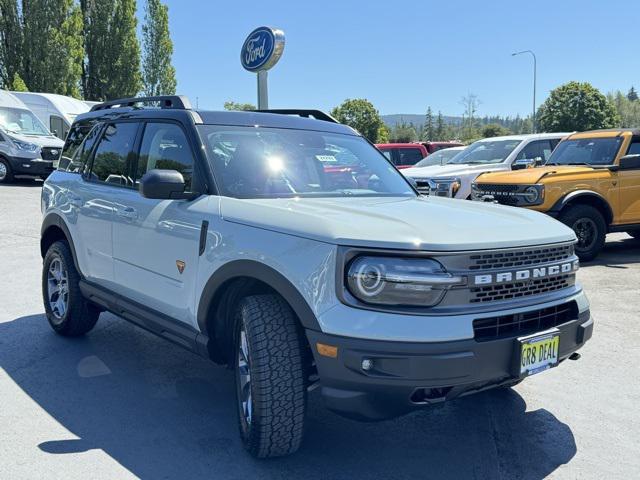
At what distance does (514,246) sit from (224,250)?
148 cm

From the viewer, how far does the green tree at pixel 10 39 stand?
121 feet

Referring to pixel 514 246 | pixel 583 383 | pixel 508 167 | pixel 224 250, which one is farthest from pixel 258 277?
pixel 508 167

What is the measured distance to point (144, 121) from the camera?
436 centimetres

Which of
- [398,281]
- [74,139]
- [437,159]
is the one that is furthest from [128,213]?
[437,159]

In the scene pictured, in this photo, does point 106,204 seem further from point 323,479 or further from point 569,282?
point 569,282

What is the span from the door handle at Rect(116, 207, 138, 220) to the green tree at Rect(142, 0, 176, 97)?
48.4 m

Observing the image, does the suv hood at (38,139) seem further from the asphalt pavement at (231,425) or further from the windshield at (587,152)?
the asphalt pavement at (231,425)

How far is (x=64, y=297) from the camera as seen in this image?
17.2 ft

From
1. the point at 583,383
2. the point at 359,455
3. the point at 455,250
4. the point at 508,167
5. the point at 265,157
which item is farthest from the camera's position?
the point at 508,167

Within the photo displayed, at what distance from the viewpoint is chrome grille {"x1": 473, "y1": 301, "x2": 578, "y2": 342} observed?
110 inches

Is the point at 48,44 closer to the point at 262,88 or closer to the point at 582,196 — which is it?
the point at 262,88

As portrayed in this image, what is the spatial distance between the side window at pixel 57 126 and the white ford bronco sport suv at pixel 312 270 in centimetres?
1934

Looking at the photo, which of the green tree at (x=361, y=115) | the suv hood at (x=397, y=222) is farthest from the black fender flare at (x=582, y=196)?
the green tree at (x=361, y=115)

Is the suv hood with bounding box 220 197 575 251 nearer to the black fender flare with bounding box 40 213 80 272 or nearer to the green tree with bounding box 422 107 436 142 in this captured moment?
the black fender flare with bounding box 40 213 80 272
